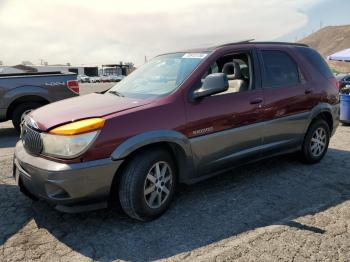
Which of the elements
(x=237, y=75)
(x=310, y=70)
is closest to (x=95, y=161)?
(x=237, y=75)

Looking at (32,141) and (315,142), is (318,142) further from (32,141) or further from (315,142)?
(32,141)

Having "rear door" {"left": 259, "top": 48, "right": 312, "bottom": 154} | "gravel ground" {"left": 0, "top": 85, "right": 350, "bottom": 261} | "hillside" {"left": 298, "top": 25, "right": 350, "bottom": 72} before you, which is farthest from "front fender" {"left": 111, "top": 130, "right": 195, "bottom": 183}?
"hillside" {"left": 298, "top": 25, "right": 350, "bottom": 72}

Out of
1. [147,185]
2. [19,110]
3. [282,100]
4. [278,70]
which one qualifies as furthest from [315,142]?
[19,110]

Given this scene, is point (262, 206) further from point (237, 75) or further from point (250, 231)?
point (237, 75)

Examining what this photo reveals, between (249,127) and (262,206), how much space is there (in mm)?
923

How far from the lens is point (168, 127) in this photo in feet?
11.7

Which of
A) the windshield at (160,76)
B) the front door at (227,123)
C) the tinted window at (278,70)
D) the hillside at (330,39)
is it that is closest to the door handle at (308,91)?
the tinted window at (278,70)

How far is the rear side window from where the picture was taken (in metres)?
5.34

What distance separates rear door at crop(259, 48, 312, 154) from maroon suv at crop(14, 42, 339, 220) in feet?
0.04

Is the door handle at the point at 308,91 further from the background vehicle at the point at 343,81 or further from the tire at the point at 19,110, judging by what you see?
the background vehicle at the point at 343,81

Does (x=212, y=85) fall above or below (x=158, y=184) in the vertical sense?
above

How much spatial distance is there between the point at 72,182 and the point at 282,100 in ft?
9.44

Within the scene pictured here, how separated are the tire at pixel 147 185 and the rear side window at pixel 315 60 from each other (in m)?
2.89

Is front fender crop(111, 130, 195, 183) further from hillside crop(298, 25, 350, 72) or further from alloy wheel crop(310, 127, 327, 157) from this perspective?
hillside crop(298, 25, 350, 72)
